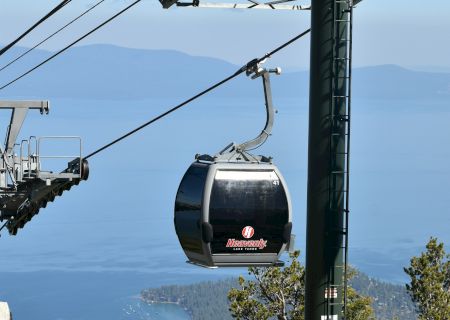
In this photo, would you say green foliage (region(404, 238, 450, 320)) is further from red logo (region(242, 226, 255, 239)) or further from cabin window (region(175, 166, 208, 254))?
red logo (region(242, 226, 255, 239))

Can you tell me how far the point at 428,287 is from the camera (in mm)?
70062

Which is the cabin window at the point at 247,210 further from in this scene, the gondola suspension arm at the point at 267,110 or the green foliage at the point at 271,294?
the green foliage at the point at 271,294

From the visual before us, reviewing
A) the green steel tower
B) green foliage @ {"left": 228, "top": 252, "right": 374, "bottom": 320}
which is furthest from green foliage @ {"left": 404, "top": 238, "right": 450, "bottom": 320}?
the green steel tower

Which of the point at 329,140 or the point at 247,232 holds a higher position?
the point at 329,140

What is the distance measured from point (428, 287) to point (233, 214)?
2221 inches

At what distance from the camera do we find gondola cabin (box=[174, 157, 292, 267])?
14.8 m

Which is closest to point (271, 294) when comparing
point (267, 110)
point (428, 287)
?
point (428, 287)

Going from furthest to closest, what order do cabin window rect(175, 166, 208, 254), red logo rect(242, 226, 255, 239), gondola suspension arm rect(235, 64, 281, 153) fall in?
gondola suspension arm rect(235, 64, 281, 153), cabin window rect(175, 166, 208, 254), red logo rect(242, 226, 255, 239)

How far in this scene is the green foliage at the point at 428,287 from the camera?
228 feet

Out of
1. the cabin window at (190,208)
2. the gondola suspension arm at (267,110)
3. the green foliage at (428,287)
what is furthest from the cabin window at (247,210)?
the green foliage at (428,287)

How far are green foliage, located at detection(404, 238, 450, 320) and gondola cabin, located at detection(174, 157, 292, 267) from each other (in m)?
54.7

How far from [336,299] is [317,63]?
2.32m

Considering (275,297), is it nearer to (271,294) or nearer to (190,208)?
(271,294)

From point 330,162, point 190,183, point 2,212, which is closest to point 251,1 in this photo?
point 190,183
